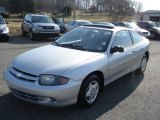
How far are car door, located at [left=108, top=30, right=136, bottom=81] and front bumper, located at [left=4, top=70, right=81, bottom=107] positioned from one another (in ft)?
4.39

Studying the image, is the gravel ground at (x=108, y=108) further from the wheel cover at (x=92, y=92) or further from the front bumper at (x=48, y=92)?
the front bumper at (x=48, y=92)

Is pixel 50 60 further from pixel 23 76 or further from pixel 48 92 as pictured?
pixel 48 92

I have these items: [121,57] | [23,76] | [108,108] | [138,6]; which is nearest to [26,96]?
[23,76]

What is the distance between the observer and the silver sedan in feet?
15.1

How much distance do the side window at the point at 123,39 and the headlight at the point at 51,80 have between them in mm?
1843

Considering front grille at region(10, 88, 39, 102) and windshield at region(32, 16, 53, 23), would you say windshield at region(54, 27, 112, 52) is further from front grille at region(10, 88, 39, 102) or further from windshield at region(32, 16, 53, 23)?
windshield at region(32, 16, 53, 23)

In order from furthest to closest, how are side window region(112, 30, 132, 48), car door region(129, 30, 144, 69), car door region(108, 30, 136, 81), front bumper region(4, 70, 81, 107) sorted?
car door region(129, 30, 144, 69)
side window region(112, 30, 132, 48)
car door region(108, 30, 136, 81)
front bumper region(4, 70, 81, 107)

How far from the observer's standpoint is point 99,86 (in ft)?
18.0

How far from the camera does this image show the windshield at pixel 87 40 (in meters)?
5.84

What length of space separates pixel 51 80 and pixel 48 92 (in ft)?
0.74

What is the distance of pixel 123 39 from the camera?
6.57 m

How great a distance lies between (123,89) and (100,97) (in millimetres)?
896

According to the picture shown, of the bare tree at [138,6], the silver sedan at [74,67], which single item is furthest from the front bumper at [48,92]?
the bare tree at [138,6]

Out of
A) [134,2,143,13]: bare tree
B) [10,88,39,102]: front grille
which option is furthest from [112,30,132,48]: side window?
[134,2,143,13]: bare tree
